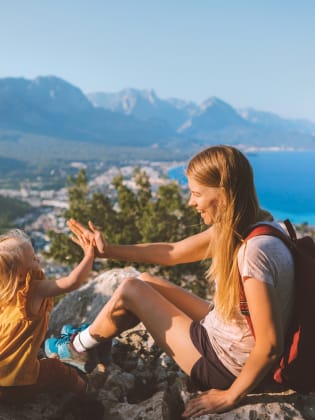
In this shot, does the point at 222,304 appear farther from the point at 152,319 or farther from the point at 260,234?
the point at 152,319

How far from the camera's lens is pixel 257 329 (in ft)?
7.13

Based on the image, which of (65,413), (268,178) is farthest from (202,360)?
(268,178)

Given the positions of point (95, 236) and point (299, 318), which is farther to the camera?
point (95, 236)

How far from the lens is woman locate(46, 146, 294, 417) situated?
2170mm

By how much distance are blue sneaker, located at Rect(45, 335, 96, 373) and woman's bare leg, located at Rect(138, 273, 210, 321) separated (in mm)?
762

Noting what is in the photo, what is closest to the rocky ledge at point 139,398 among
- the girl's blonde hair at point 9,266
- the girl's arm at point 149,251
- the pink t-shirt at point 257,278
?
the pink t-shirt at point 257,278

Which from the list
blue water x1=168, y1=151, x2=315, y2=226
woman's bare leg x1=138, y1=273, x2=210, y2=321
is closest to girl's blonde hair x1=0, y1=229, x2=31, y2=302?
woman's bare leg x1=138, y1=273, x2=210, y2=321

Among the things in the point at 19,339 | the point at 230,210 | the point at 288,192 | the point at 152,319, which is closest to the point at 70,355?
the point at 19,339

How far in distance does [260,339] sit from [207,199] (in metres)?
0.86

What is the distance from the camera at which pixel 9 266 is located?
2768 mm

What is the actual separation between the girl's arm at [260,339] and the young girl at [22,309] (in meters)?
1.21

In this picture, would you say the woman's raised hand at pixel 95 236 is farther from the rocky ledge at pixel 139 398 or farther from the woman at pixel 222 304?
the rocky ledge at pixel 139 398

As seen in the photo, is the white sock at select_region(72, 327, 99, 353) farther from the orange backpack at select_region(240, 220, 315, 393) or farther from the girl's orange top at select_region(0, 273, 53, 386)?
the orange backpack at select_region(240, 220, 315, 393)

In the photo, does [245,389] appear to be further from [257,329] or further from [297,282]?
[297,282]
